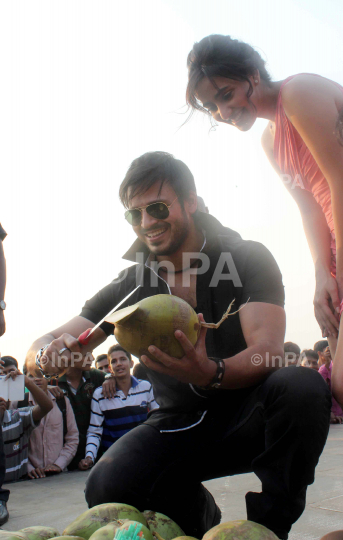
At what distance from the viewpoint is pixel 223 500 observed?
325 cm

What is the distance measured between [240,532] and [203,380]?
0.61 m

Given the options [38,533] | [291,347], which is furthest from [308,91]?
[291,347]

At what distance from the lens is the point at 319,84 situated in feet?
Answer: 6.27

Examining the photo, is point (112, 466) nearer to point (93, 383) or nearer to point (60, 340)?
point (60, 340)

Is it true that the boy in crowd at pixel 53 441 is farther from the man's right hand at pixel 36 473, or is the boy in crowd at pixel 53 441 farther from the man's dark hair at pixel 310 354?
the man's dark hair at pixel 310 354

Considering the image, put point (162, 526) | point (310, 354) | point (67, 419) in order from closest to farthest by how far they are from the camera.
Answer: point (162, 526)
point (67, 419)
point (310, 354)

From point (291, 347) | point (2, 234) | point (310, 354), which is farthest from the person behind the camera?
point (310, 354)

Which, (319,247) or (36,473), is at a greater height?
(319,247)

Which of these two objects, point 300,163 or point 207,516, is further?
point 207,516

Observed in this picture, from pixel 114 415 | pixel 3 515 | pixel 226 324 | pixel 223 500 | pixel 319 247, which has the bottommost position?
pixel 223 500

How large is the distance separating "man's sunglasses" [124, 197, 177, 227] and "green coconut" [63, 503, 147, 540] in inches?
53.0

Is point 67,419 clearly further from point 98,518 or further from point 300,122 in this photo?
point 300,122

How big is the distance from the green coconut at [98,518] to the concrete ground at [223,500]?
1.19 m

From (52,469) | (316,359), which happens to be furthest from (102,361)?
(316,359)
